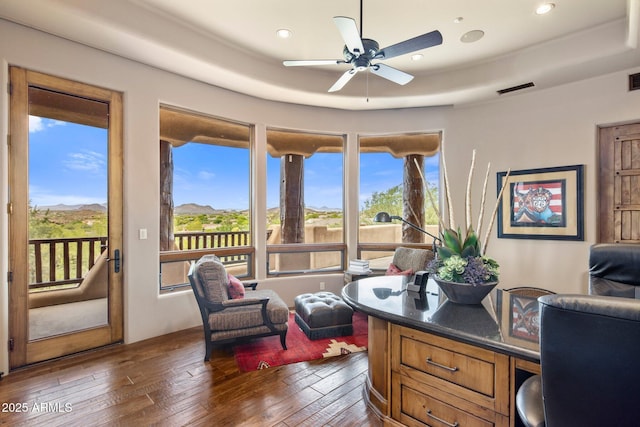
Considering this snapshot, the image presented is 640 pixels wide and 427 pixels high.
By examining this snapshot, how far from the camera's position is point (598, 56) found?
3311 mm

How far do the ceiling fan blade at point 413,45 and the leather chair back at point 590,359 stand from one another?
217 centimetres

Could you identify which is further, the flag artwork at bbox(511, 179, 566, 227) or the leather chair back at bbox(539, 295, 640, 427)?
the flag artwork at bbox(511, 179, 566, 227)

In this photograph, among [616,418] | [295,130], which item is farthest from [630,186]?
[295,130]

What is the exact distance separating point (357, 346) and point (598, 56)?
407cm

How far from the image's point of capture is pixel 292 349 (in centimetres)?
323

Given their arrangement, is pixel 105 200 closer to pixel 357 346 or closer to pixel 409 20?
pixel 357 346

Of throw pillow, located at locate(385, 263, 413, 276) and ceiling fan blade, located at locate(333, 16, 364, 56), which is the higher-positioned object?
ceiling fan blade, located at locate(333, 16, 364, 56)

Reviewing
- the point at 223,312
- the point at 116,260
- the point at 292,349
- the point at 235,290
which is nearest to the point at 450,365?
the point at 292,349

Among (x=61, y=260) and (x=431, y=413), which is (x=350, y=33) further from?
(x=61, y=260)

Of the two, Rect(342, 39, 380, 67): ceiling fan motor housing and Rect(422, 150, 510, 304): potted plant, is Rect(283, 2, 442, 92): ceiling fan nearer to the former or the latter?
Rect(342, 39, 380, 67): ceiling fan motor housing

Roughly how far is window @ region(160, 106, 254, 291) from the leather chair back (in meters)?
3.96

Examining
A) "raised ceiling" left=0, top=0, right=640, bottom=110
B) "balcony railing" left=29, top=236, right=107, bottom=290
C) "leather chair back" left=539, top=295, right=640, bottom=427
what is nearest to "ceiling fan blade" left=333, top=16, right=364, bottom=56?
"raised ceiling" left=0, top=0, right=640, bottom=110

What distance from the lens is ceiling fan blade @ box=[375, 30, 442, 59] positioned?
2383 mm

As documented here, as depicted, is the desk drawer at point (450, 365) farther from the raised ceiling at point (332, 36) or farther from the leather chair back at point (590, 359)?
the raised ceiling at point (332, 36)
